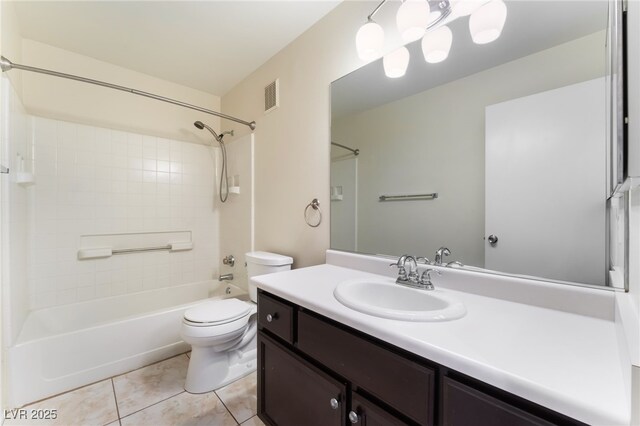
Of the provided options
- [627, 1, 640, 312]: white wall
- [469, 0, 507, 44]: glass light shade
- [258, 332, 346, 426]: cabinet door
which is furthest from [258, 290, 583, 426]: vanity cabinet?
[469, 0, 507, 44]: glass light shade

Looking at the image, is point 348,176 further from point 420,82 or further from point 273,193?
point 273,193

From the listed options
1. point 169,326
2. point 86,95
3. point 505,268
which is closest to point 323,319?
point 505,268

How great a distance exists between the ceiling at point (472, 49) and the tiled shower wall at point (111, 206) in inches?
72.0

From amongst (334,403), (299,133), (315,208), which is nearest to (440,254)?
(334,403)

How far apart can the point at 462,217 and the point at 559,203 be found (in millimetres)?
300

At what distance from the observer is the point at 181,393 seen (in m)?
1.54

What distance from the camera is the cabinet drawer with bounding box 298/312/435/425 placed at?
2.02 feet

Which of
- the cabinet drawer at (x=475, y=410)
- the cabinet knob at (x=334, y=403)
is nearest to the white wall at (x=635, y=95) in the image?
the cabinet drawer at (x=475, y=410)

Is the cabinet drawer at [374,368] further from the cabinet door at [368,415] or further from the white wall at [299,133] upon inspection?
the white wall at [299,133]

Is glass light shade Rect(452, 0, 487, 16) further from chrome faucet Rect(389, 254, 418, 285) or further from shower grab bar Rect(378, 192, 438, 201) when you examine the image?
chrome faucet Rect(389, 254, 418, 285)

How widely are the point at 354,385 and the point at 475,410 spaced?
348mm

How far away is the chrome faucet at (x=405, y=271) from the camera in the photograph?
106 centimetres

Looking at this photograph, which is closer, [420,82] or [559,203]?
[559,203]

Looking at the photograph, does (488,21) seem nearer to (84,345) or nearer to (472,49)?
(472,49)
